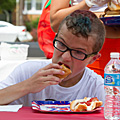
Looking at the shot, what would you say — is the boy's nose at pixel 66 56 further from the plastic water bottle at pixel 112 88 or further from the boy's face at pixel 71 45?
the plastic water bottle at pixel 112 88

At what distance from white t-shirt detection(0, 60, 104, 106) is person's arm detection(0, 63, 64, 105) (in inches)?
8.5

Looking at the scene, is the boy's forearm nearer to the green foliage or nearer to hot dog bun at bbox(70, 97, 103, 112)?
hot dog bun at bbox(70, 97, 103, 112)

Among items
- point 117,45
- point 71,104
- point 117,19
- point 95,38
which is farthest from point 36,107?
point 117,45

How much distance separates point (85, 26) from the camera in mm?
1930

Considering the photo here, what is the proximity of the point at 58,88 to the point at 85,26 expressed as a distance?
1.71ft

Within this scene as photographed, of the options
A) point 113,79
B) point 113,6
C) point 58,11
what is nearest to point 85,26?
point 113,79

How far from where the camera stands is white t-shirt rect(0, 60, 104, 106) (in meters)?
2.22

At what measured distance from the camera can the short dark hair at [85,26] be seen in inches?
76.1

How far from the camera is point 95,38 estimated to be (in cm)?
201

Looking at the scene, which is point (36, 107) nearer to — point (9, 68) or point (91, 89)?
point (91, 89)

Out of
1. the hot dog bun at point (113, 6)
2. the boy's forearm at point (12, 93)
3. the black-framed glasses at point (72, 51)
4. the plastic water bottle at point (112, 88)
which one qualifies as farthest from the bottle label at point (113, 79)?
the hot dog bun at point (113, 6)

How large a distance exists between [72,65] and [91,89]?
36cm

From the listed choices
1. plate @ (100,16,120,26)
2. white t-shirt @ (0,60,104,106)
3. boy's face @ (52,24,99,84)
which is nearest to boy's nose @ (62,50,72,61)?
boy's face @ (52,24,99,84)

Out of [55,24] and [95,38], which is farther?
[55,24]
